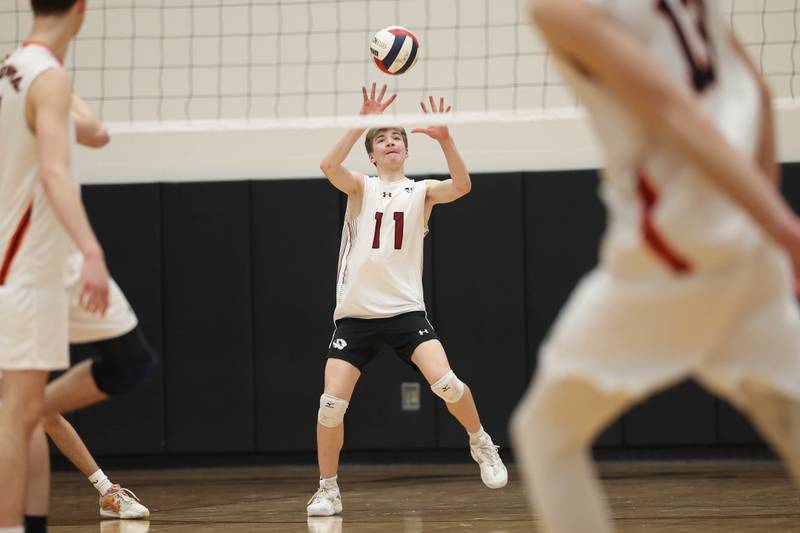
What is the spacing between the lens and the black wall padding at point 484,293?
29.0 ft

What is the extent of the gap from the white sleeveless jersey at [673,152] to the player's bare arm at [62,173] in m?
1.53

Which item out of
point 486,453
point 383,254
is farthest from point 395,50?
point 486,453

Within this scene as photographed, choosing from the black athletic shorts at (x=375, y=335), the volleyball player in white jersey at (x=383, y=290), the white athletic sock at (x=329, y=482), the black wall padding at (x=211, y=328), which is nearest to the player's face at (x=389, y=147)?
the volleyball player in white jersey at (x=383, y=290)

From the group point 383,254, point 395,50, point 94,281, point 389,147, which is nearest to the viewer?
point 94,281

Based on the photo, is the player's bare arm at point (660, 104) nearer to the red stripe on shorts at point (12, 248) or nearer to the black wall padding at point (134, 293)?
the red stripe on shorts at point (12, 248)

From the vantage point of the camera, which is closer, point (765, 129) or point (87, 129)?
point (765, 129)

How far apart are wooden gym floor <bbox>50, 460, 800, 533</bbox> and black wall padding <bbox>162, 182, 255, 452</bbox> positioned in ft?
1.17

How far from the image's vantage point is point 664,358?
2.11 metres

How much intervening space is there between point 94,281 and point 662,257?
1.69m

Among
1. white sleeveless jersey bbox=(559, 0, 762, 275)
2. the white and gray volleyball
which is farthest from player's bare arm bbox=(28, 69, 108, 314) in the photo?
the white and gray volleyball

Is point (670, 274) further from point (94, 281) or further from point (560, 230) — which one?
point (560, 230)

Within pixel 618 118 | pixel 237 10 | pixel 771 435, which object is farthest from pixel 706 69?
pixel 237 10

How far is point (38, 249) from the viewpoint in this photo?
330 cm

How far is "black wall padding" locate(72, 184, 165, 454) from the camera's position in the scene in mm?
8984
